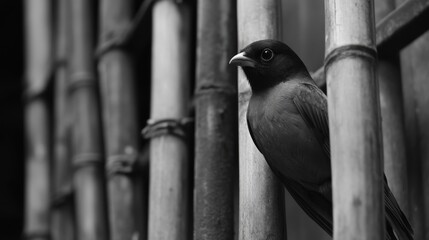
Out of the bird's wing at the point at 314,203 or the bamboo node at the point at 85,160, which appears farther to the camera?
the bamboo node at the point at 85,160

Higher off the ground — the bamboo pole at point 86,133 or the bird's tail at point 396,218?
the bamboo pole at point 86,133

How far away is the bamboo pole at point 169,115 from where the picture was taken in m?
6.00

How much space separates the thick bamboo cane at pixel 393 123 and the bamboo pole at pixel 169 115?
1.32 m

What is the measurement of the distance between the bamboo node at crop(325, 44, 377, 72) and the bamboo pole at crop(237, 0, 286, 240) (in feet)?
2.67

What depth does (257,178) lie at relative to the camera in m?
5.12

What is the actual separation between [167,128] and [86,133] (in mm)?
1702

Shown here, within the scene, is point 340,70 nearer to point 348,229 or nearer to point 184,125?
point 348,229

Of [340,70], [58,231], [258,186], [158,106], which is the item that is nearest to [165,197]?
[158,106]

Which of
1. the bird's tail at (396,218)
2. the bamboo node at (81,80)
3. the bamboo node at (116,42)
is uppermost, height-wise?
the bamboo node at (116,42)

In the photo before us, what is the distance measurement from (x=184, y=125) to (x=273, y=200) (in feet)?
4.48

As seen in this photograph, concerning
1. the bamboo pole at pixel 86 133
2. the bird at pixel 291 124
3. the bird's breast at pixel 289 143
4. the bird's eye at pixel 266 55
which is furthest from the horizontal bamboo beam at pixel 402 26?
the bamboo pole at pixel 86 133

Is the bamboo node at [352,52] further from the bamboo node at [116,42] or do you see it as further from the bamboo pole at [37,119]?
the bamboo pole at [37,119]

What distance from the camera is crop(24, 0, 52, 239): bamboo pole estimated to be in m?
8.80
